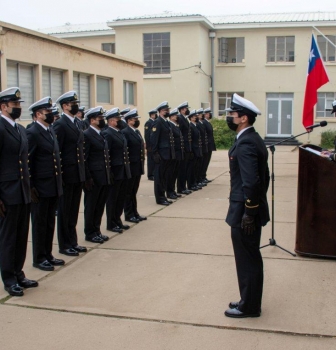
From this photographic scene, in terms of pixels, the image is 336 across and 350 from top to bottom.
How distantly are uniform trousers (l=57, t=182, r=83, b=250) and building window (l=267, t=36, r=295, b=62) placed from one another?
2509cm

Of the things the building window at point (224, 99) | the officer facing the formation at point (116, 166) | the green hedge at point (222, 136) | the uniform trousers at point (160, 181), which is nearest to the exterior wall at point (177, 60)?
the building window at point (224, 99)

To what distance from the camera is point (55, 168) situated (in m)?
6.47

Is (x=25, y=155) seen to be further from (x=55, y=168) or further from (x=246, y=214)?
(x=246, y=214)

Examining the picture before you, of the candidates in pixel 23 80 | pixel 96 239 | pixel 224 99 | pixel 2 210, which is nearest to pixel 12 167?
pixel 2 210

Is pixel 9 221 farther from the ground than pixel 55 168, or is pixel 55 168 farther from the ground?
pixel 55 168

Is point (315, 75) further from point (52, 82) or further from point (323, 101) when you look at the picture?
point (323, 101)

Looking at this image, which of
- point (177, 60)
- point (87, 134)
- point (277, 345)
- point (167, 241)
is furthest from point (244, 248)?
point (177, 60)

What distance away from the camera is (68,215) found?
7266 millimetres

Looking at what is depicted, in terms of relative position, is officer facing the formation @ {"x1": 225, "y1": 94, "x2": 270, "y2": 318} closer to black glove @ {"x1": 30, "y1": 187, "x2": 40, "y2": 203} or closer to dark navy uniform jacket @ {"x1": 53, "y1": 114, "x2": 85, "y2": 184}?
black glove @ {"x1": 30, "y1": 187, "x2": 40, "y2": 203}

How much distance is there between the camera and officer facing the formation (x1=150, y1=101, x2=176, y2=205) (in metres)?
11.2

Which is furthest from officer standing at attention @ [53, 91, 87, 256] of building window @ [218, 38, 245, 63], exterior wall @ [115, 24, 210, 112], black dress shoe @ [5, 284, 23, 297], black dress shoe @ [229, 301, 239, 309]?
building window @ [218, 38, 245, 63]

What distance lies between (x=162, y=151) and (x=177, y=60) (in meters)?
19.0

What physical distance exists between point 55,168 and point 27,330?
2199mm

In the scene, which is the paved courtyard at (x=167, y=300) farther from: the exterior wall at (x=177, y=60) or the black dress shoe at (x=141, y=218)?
the exterior wall at (x=177, y=60)
